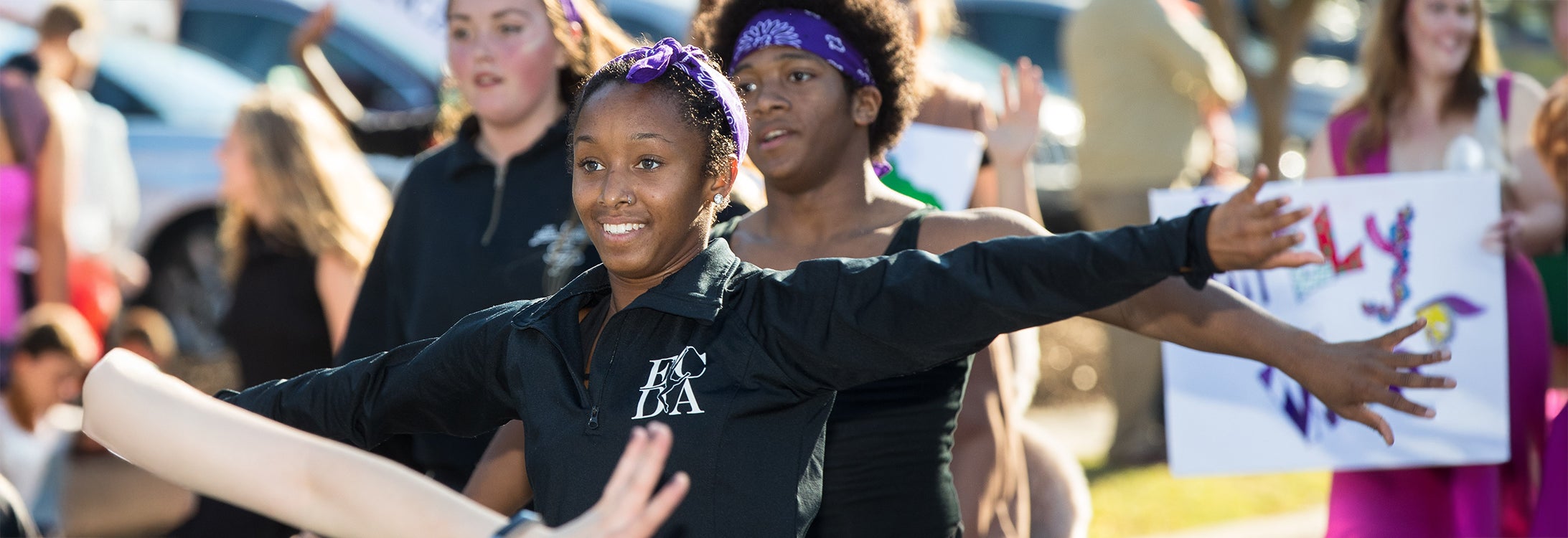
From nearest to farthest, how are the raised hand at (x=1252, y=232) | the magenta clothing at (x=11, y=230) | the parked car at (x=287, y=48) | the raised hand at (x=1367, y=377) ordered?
the raised hand at (x=1252, y=232) → the raised hand at (x=1367, y=377) → the magenta clothing at (x=11, y=230) → the parked car at (x=287, y=48)

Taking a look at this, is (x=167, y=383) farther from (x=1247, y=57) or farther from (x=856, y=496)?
(x=1247, y=57)

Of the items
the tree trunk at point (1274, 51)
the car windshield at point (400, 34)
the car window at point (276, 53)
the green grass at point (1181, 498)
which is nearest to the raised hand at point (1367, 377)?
the car windshield at point (400, 34)

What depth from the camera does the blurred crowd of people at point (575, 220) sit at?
Answer: 3395 mm

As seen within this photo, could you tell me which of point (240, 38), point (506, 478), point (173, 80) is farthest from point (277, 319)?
point (240, 38)

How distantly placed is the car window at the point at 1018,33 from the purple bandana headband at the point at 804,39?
10.4m

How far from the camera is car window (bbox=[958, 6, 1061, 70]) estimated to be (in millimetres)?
13680

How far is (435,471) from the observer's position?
378 cm

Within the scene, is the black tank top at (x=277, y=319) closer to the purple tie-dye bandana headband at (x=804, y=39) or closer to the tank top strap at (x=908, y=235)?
the purple tie-dye bandana headband at (x=804, y=39)

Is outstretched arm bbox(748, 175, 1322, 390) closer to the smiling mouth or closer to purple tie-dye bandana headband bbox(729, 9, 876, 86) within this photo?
the smiling mouth

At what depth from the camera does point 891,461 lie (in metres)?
3.03

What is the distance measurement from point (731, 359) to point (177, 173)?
23.3 ft

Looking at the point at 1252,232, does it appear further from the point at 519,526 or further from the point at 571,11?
the point at 571,11

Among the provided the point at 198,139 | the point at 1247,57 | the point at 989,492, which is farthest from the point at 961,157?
the point at 1247,57

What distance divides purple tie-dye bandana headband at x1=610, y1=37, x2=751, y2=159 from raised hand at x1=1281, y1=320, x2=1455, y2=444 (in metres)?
0.90
